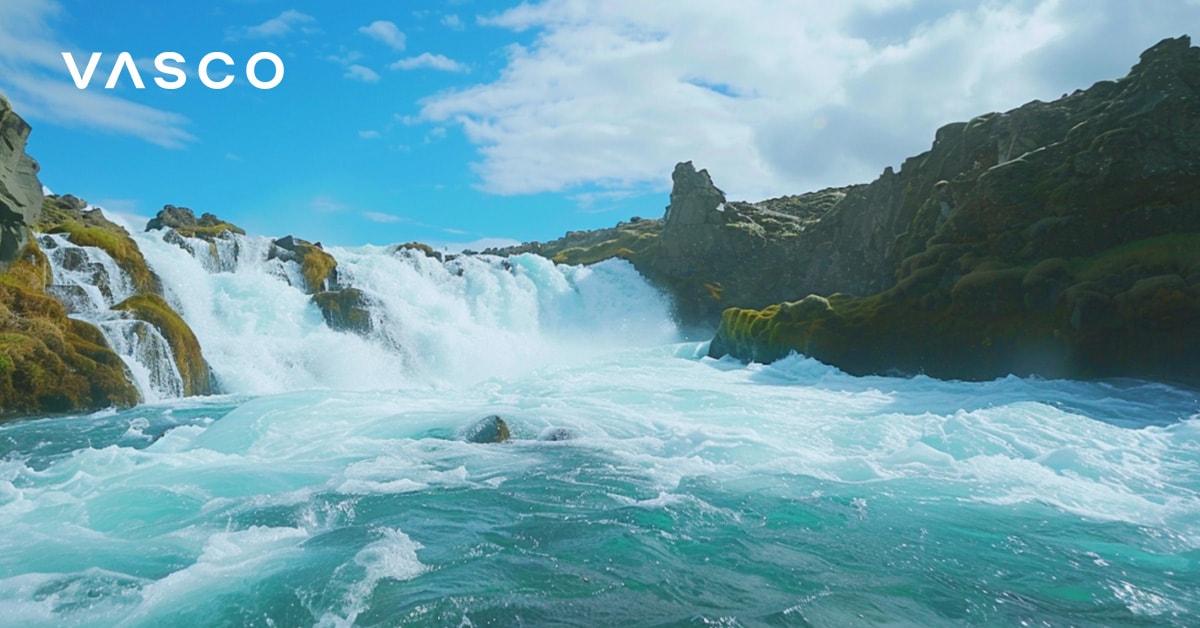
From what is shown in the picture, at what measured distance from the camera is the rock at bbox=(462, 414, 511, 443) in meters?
13.9

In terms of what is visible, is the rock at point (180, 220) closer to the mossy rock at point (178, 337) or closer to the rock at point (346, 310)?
the rock at point (346, 310)

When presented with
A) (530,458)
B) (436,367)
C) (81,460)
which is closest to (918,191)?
(436,367)

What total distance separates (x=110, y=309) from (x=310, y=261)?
607 inches

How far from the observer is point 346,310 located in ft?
97.6

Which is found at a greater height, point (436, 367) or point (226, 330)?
point (226, 330)

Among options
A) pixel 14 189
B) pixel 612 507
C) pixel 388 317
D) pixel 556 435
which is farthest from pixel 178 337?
pixel 612 507

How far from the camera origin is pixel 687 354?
1468 inches

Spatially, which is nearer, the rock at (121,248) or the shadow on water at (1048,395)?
the shadow on water at (1048,395)

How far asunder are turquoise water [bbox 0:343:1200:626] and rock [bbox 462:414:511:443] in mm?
365

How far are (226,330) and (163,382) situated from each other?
751 centimetres

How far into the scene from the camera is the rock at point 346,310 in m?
29.5

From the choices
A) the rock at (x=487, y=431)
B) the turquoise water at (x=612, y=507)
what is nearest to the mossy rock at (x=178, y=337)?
the turquoise water at (x=612, y=507)

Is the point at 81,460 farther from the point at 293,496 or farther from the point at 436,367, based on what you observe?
the point at 436,367

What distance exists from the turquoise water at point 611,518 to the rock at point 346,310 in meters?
12.2
